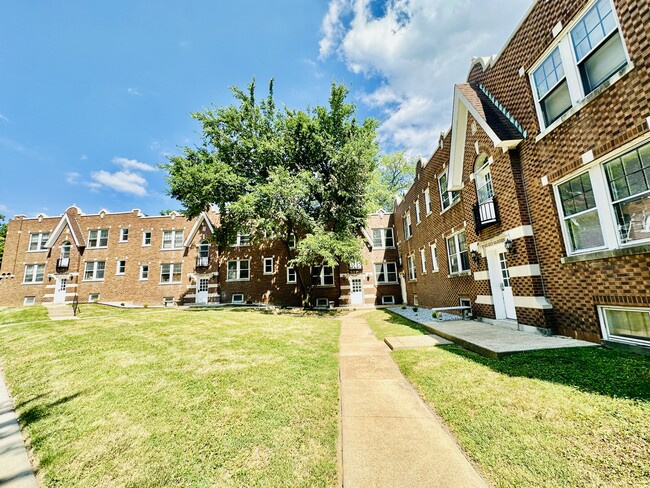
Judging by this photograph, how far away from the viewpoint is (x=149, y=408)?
4.20 metres

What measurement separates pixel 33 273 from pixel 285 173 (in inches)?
1281

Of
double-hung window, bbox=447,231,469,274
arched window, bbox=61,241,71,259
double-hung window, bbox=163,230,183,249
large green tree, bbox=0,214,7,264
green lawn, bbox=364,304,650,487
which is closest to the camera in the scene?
green lawn, bbox=364,304,650,487

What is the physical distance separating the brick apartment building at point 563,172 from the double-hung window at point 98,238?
35.4 meters

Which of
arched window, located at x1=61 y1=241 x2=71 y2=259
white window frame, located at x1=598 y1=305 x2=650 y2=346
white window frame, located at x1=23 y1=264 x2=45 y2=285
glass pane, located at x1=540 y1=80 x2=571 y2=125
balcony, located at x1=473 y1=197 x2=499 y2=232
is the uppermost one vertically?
arched window, located at x1=61 y1=241 x2=71 y2=259

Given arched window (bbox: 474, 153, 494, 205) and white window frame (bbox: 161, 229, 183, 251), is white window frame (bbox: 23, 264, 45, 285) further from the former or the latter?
arched window (bbox: 474, 153, 494, 205)

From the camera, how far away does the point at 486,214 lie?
9.35 m

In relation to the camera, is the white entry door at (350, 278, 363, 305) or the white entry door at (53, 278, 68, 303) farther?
the white entry door at (53, 278, 68, 303)

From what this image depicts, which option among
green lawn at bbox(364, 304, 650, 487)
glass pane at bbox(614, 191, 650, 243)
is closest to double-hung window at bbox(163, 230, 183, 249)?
green lawn at bbox(364, 304, 650, 487)

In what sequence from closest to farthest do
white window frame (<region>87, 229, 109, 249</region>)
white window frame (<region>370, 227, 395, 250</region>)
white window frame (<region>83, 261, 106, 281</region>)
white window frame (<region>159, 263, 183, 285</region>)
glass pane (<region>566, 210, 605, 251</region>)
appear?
glass pane (<region>566, 210, 605, 251</region>)
white window frame (<region>370, 227, 395, 250</region>)
white window frame (<region>159, 263, 183, 285</region>)
white window frame (<region>83, 261, 106, 281</region>)
white window frame (<region>87, 229, 109, 249</region>)

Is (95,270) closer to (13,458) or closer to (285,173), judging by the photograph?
(285,173)

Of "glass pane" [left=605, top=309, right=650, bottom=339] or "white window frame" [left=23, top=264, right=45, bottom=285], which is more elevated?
"white window frame" [left=23, top=264, right=45, bottom=285]

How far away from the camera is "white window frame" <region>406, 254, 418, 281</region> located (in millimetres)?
20078

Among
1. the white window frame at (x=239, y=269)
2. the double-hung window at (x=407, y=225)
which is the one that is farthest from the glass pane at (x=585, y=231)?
the white window frame at (x=239, y=269)

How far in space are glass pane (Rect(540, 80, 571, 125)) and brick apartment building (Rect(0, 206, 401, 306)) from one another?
62.2ft
